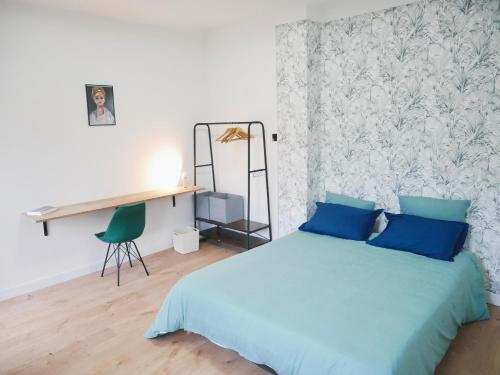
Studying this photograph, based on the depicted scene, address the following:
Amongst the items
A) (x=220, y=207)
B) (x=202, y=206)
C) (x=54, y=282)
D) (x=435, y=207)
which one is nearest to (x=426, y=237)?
(x=435, y=207)

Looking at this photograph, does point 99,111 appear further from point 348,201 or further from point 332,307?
point 332,307

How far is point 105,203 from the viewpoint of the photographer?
3.81m

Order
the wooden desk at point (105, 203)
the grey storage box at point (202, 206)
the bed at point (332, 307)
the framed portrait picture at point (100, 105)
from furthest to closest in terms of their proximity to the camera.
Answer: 1. the grey storage box at point (202, 206)
2. the framed portrait picture at point (100, 105)
3. the wooden desk at point (105, 203)
4. the bed at point (332, 307)

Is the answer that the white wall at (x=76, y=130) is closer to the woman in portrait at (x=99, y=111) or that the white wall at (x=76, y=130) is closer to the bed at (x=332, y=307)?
the woman in portrait at (x=99, y=111)

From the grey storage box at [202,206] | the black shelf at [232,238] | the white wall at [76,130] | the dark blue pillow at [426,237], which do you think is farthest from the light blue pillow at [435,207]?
the white wall at [76,130]

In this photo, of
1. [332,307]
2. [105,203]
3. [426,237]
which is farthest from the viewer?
[105,203]

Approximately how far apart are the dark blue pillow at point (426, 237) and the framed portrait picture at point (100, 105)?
289 centimetres

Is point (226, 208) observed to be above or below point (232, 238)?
above

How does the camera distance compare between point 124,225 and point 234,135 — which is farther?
point 234,135

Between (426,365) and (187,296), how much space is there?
1.50m

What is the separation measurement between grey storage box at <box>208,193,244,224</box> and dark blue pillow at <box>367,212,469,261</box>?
5.83 ft

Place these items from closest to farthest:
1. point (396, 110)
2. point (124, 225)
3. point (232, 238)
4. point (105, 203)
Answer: point (396, 110) < point (124, 225) < point (105, 203) < point (232, 238)

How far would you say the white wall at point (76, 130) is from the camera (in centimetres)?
334

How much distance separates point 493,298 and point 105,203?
3.60 meters
